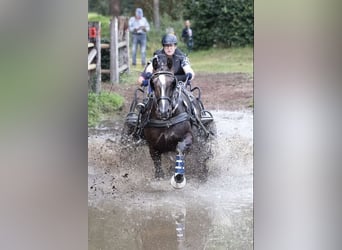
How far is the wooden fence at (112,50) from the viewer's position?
264 centimetres

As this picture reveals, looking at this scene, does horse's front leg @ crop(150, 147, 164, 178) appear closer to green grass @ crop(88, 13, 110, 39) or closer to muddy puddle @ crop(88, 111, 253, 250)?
muddy puddle @ crop(88, 111, 253, 250)

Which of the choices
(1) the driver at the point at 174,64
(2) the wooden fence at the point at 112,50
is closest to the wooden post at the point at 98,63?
(2) the wooden fence at the point at 112,50

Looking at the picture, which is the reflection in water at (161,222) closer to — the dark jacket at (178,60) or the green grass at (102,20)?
the dark jacket at (178,60)

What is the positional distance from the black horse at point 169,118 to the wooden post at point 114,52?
200mm

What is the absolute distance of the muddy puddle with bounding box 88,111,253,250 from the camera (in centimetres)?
267

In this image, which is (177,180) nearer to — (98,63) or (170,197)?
(170,197)

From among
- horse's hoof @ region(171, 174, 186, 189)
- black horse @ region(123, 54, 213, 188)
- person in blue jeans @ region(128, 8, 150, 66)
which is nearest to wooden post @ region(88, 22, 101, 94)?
person in blue jeans @ region(128, 8, 150, 66)

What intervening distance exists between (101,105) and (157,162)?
0.44m

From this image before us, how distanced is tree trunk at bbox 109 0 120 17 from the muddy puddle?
60cm

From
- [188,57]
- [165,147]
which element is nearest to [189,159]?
[165,147]

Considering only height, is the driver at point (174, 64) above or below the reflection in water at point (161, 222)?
above
